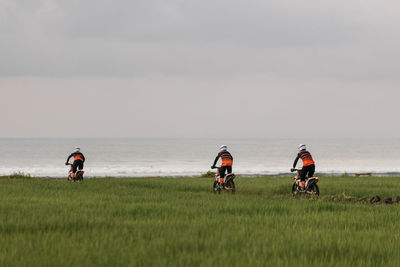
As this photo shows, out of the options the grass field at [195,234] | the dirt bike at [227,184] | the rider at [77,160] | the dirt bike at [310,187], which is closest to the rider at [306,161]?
the dirt bike at [310,187]

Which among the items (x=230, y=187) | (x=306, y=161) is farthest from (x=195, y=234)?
(x=230, y=187)

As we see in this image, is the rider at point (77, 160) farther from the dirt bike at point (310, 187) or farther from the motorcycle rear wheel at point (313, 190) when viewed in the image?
the motorcycle rear wheel at point (313, 190)

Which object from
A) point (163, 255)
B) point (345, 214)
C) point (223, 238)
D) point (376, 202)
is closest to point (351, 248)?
point (223, 238)

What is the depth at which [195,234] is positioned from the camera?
9.88 m

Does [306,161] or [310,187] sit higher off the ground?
[306,161]

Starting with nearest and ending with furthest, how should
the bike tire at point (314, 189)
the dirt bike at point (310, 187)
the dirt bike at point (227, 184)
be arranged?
the dirt bike at point (310, 187), the bike tire at point (314, 189), the dirt bike at point (227, 184)

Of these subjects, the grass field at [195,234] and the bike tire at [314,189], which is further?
the bike tire at [314,189]

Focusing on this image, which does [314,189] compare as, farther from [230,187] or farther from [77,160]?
[77,160]

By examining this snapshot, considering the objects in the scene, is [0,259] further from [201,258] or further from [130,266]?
[201,258]

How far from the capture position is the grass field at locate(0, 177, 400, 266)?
24.9 feet

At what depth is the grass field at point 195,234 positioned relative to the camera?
24.9 ft

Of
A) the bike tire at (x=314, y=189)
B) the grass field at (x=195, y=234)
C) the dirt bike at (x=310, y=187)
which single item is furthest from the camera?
the bike tire at (x=314, y=189)

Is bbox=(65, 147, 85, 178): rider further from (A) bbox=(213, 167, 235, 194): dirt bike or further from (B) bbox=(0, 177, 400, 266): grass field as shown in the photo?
(B) bbox=(0, 177, 400, 266): grass field

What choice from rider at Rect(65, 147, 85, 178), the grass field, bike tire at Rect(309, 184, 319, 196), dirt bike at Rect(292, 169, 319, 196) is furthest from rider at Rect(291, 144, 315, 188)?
rider at Rect(65, 147, 85, 178)
